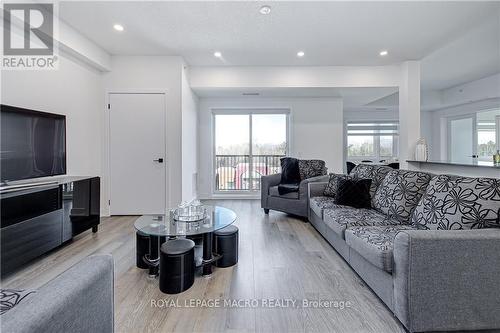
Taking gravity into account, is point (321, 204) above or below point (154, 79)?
below

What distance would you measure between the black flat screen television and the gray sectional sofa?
3.22m

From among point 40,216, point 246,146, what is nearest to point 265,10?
point 40,216

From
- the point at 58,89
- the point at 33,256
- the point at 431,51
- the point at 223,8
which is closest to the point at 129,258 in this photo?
the point at 33,256

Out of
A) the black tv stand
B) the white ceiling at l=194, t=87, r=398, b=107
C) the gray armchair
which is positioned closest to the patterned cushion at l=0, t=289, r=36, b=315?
the black tv stand

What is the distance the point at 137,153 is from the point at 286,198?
2.59 metres

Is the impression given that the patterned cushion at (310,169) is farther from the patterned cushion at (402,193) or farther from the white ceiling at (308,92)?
the patterned cushion at (402,193)

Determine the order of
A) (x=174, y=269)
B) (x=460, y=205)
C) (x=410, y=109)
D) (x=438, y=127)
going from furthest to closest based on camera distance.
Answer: (x=438, y=127) → (x=410, y=109) → (x=174, y=269) → (x=460, y=205)

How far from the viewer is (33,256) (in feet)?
7.60

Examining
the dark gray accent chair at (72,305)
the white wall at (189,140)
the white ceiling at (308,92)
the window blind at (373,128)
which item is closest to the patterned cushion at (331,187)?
the white ceiling at (308,92)

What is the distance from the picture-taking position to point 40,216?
7.94 ft

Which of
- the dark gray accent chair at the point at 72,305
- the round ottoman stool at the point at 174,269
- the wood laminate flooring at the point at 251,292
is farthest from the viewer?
the round ottoman stool at the point at 174,269

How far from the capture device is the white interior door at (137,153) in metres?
4.10

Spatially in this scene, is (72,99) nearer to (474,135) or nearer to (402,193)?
(402,193)

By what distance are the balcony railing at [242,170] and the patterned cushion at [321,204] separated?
2484 mm
